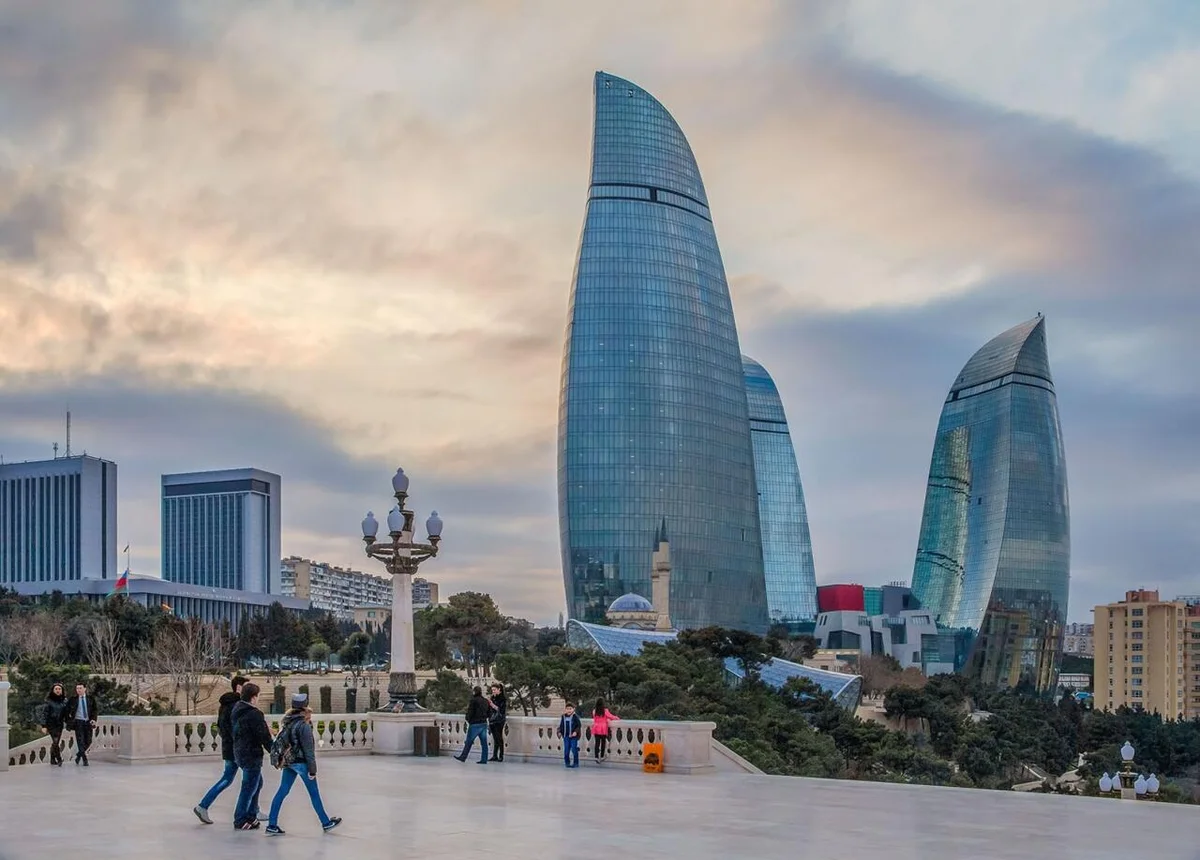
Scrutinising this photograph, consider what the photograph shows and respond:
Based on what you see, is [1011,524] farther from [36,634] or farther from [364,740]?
[364,740]

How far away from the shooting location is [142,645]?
97.2m

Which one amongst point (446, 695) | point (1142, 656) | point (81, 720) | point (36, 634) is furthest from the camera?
point (1142, 656)

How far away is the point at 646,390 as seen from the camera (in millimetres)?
139375

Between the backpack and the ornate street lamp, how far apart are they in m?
13.3

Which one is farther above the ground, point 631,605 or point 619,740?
point 619,740

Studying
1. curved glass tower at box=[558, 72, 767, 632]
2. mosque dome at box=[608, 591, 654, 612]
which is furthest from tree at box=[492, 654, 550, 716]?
curved glass tower at box=[558, 72, 767, 632]

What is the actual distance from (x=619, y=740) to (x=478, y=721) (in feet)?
9.74

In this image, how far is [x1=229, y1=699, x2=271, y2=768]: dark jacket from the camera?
1683cm

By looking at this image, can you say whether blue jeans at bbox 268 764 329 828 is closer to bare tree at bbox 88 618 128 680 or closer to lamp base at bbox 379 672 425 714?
lamp base at bbox 379 672 425 714

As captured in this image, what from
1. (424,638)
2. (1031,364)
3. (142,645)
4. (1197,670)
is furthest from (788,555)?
(142,645)

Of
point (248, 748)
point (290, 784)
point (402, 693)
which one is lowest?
point (402, 693)

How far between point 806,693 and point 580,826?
248 ft

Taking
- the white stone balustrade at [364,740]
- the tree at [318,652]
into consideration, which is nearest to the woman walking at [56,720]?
the white stone balustrade at [364,740]

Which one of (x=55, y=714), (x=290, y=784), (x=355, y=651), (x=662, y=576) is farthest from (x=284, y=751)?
(x=662, y=576)
